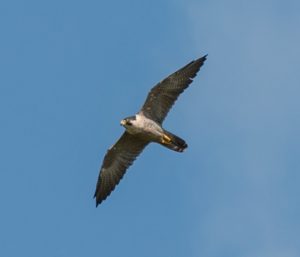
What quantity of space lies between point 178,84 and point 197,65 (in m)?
0.73

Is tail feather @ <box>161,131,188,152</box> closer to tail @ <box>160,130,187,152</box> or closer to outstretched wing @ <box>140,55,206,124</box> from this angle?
tail @ <box>160,130,187,152</box>

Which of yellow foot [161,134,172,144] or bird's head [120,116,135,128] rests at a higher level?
yellow foot [161,134,172,144]

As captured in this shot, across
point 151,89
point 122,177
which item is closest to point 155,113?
point 151,89

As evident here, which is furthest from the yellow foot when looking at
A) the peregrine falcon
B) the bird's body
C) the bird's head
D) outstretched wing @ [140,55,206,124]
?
the bird's head

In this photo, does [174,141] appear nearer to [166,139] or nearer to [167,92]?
[166,139]

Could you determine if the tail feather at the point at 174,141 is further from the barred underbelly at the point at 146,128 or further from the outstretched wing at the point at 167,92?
the outstretched wing at the point at 167,92

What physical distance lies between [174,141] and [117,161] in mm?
2056

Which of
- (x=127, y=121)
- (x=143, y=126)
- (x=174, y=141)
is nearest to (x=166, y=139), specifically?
(x=174, y=141)

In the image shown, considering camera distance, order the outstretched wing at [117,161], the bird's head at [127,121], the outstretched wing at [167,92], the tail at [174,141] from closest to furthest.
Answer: the bird's head at [127,121], the tail at [174,141], the outstretched wing at [167,92], the outstretched wing at [117,161]

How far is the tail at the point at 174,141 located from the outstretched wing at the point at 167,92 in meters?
0.52

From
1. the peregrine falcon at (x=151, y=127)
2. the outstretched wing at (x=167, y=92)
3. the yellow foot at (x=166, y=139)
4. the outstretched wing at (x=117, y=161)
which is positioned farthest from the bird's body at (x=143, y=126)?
the outstretched wing at (x=117, y=161)

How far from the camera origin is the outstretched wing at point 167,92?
22703mm

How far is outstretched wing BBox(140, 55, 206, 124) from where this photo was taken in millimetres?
22703

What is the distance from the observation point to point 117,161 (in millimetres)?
23766
